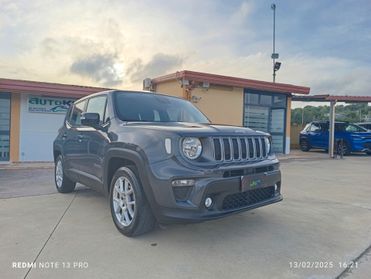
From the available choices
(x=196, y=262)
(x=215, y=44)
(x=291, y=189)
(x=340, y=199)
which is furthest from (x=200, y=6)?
(x=196, y=262)

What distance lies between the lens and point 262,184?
404 centimetres

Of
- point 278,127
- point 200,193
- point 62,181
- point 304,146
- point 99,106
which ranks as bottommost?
point 62,181

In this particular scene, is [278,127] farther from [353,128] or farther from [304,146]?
[353,128]

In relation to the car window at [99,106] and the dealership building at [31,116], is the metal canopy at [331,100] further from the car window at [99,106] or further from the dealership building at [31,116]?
the car window at [99,106]

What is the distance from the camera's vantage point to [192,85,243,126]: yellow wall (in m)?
13.7

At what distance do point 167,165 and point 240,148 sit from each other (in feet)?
3.15

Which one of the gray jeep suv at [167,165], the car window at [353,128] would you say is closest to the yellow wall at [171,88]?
the gray jeep suv at [167,165]

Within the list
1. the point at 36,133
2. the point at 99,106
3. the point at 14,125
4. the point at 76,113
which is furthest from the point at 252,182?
the point at 14,125

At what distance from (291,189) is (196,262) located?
4493 millimetres

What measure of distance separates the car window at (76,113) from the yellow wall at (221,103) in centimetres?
→ 760

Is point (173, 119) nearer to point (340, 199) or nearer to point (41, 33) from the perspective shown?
point (340, 199)

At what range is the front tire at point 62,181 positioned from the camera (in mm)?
6344

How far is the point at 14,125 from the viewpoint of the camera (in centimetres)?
1187

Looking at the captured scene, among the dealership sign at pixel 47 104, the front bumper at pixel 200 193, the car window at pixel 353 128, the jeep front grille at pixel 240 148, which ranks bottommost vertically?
the front bumper at pixel 200 193
